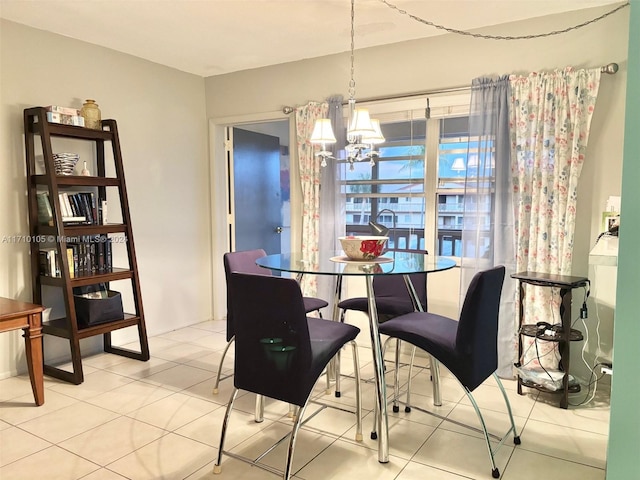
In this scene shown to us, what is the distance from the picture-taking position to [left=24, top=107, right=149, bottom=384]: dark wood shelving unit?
3.13m

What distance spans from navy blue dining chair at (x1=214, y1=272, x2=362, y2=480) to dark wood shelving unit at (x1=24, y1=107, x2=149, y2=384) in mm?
1731

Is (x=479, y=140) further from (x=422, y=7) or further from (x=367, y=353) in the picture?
(x=367, y=353)

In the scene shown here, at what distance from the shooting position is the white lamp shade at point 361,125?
2.30m

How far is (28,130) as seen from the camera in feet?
10.5

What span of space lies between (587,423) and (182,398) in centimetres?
233

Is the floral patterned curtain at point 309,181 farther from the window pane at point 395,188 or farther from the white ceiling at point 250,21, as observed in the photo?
the white ceiling at point 250,21

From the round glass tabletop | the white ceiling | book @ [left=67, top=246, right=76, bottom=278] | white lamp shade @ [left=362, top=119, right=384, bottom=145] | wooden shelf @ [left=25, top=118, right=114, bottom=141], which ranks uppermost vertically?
the white ceiling

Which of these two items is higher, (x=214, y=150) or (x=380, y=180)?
(x=214, y=150)

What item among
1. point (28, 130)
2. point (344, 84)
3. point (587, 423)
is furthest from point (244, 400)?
point (344, 84)

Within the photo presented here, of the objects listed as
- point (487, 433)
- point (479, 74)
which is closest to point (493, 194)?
point (479, 74)

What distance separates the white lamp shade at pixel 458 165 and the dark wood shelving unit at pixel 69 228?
98.2 inches

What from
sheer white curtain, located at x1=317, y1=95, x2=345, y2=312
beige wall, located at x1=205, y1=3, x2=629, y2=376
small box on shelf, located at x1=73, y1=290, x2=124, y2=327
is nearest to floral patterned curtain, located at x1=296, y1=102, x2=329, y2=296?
sheer white curtain, located at x1=317, y1=95, x2=345, y2=312

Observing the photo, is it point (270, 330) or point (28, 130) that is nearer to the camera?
point (270, 330)

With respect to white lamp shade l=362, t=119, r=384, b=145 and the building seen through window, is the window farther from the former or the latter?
white lamp shade l=362, t=119, r=384, b=145
